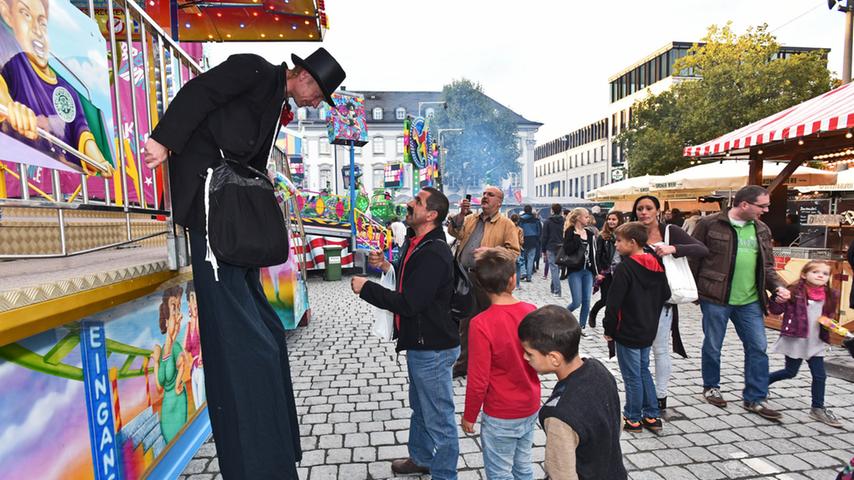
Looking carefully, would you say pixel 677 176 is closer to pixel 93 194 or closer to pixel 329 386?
pixel 329 386

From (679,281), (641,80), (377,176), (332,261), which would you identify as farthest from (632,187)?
Answer: (377,176)

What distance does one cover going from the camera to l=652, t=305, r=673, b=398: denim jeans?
13.1 ft

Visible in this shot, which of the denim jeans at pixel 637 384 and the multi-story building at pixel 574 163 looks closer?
the denim jeans at pixel 637 384

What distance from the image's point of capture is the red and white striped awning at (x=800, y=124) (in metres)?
6.12

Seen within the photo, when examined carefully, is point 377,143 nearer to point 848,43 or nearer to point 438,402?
point 848,43

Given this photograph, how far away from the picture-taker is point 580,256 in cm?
723

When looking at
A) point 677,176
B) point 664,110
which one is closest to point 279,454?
point 677,176

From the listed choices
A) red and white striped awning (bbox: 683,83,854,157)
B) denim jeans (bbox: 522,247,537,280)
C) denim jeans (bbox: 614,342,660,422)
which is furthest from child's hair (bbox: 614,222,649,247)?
denim jeans (bbox: 522,247,537,280)

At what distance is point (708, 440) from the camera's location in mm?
3674

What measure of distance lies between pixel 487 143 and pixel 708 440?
159 feet

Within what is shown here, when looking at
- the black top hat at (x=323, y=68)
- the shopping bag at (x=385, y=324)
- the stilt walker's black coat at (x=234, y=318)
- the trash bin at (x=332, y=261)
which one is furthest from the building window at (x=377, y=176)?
the stilt walker's black coat at (x=234, y=318)

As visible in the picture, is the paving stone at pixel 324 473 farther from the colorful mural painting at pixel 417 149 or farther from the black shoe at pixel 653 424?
the colorful mural painting at pixel 417 149

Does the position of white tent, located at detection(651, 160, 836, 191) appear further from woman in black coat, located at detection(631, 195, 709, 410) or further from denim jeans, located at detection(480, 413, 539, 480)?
denim jeans, located at detection(480, 413, 539, 480)

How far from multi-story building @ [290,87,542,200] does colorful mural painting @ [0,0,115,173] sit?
5172 centimetres
